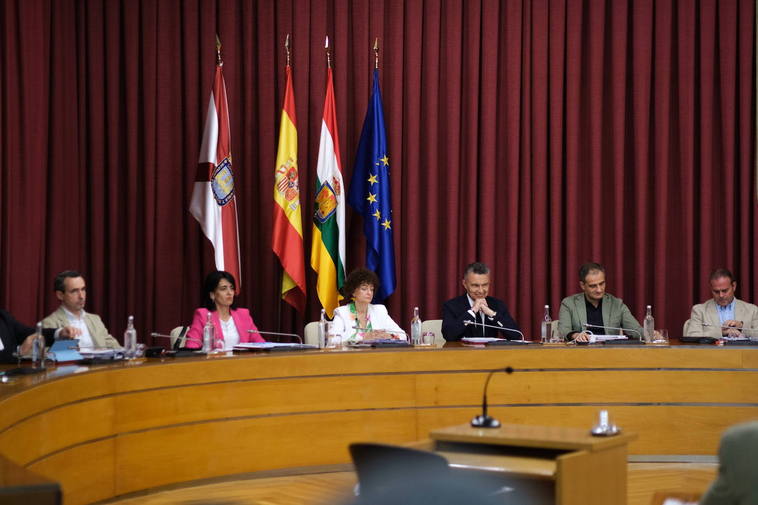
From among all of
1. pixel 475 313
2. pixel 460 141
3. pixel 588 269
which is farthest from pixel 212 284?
pixel 460 141

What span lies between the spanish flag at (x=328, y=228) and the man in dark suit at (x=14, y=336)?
239cm

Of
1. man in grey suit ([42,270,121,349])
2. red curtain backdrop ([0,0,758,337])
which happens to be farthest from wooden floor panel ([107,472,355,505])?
red curtain backdrop ([0,0,758,337])

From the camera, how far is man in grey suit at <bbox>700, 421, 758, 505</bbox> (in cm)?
217

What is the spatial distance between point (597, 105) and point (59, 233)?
3989 millimetres

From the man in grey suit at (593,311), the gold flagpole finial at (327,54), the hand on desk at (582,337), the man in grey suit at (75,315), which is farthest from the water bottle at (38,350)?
the gold flagpole finial at (327,54)

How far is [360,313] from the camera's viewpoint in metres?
6.12

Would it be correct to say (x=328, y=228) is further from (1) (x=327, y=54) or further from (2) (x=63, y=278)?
(2) (x=63, y=278)

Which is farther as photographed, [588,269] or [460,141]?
[460,141]

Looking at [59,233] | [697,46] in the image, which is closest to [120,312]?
[59,233]

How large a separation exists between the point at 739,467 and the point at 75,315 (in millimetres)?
4047

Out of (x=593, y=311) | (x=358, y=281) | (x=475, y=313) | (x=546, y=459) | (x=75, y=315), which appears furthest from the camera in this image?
(x=593, y=311)

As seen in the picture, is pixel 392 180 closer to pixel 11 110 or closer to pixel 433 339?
pixel 433 339

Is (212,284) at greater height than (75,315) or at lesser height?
greater

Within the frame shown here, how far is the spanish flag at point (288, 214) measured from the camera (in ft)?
23.1
